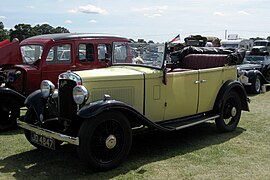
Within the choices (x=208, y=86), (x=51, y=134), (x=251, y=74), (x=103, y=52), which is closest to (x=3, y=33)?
(x=103, y=52)

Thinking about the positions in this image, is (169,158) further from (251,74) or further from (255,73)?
(255,73)

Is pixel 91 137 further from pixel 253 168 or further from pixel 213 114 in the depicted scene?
pixel 213 114

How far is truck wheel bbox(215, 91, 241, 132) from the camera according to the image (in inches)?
245

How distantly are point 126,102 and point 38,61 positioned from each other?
10.9 feet

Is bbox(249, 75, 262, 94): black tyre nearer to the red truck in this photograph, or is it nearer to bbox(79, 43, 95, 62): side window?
the red truck

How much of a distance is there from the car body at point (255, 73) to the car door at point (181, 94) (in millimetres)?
5956

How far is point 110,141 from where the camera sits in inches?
172

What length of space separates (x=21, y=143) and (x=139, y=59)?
241 centimetres

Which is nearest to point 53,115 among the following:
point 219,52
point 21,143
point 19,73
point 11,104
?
point 21,143

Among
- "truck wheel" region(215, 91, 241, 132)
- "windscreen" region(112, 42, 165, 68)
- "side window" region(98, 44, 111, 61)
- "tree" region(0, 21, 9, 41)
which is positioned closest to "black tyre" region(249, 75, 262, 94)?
"truck wheel" region(215, 91, 241, 132)

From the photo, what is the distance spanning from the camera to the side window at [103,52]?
831 centimetres

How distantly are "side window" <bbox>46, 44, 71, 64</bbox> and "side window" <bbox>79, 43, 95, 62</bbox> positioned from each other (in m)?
0.30

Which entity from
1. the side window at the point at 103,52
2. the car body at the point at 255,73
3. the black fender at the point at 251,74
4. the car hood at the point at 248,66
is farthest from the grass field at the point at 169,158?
the car hood at the point at 248,66

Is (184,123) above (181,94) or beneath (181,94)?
beneath
